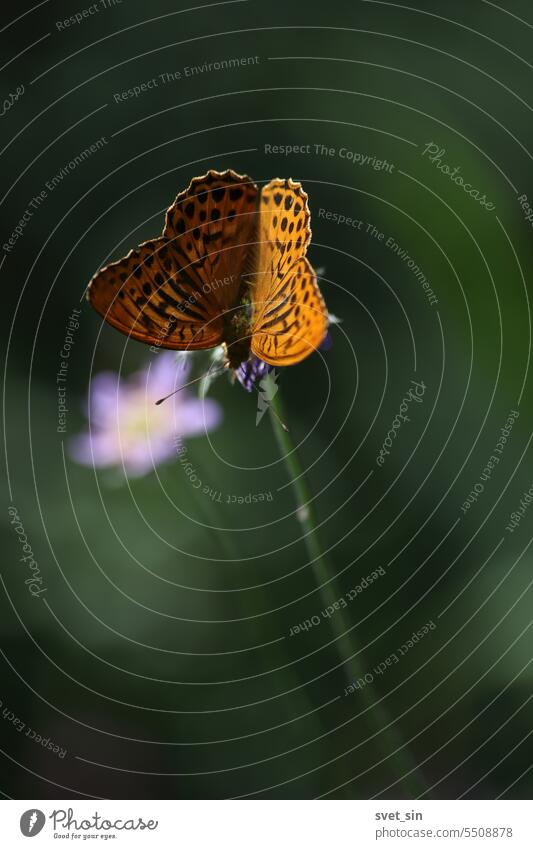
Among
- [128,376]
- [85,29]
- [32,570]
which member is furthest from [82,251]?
[32,570]

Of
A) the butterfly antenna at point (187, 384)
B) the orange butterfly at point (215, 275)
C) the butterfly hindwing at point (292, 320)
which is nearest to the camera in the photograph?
the butterfly hindwing at point (292, 320)

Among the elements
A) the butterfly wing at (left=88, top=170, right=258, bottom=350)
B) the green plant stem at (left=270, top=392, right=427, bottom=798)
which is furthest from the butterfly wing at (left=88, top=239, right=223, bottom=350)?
the green plant stem at (left=270, top=392, right=427, bottom=798)

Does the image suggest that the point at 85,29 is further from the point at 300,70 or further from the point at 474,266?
the point at 474,266

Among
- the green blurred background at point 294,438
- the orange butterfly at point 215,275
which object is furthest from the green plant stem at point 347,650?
the orange butterfly at point 215,275

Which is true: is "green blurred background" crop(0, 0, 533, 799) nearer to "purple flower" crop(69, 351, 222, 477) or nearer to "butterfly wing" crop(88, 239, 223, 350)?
"purple flower" crop(69, 351, 222, 477)

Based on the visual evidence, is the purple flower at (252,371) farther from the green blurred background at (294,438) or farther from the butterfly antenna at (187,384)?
the green blurred background at (294,438)

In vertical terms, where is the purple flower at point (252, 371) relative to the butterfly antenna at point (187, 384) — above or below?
below

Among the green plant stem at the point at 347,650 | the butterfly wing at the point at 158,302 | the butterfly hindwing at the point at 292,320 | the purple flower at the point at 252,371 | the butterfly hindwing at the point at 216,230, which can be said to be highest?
the butterfly hindwing at the point at 216,230
